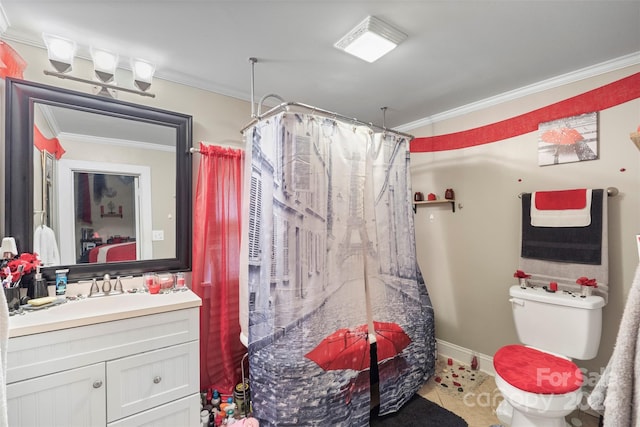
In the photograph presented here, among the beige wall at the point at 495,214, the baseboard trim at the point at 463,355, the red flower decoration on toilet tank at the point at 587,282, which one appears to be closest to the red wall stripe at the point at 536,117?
the beige wall at the point at 495,214

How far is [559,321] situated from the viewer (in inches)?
72.2

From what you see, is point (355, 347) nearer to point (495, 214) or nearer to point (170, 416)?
point (170, 416)

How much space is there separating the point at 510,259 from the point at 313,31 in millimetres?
2278

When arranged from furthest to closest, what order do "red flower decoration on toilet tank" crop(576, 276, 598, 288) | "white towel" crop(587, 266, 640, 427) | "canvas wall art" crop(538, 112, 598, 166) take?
"canvas wall art" crop(538, 112, 598, 166) → "red flower decoration on toilet tank" crop(576, 276, 598, 288) → "white towel" crop(587, 266, 640, 427)

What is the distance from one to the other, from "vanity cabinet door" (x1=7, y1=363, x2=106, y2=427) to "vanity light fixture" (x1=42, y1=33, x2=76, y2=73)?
1.61 metres

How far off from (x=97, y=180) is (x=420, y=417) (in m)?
2.63

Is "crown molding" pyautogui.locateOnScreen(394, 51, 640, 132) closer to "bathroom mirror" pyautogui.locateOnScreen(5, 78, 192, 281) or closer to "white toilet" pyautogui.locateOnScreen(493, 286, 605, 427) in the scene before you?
"white toilet" pyautogui.locateOnScreen(493, 286, 605, 427)

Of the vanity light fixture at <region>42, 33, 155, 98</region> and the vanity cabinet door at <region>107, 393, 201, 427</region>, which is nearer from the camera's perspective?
the vanity cabinet door at <region>107, 393, 201, 427</region>

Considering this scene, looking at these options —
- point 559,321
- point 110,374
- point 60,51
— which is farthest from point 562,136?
point 60,51

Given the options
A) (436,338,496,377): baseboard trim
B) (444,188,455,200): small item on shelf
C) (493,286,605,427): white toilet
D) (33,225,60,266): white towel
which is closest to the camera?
(493,286,605,427): white toilet

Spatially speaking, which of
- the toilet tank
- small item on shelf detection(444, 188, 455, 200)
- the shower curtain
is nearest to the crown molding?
small item on shelf detection(444, 188, 455, 200)

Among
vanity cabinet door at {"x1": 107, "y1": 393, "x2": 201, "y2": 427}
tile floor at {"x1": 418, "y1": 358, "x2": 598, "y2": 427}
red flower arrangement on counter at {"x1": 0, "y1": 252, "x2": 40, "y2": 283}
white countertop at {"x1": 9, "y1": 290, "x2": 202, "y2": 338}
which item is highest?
red flower arrangement on counter at {"x1": 0, "y1": 252, "x2": 40, "y2": 283}

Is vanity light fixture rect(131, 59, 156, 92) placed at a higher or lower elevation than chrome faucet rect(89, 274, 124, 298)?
higher

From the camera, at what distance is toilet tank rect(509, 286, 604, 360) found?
1741mm
